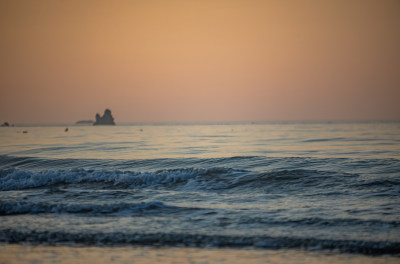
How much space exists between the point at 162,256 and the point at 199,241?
1246mm

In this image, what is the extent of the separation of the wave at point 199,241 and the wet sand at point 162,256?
0.34 m

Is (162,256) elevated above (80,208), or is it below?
below

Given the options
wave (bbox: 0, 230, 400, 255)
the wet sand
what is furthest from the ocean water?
the wet sand

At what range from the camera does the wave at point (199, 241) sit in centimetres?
870

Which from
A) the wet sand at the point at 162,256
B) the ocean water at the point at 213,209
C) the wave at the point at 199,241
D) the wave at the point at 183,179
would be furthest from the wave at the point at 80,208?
the wave at the point at 183,179

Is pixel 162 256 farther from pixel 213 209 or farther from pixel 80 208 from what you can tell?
pixel 80 208

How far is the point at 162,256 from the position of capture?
8.47m

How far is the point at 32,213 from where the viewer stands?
1249cm

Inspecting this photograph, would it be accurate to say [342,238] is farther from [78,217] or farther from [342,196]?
[78,217]

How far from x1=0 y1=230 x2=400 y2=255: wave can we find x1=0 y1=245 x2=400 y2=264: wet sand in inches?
13.3

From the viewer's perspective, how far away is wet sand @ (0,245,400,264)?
8.09 meters

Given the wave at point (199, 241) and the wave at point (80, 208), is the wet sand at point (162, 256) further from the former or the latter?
the wave at point (80, 208)

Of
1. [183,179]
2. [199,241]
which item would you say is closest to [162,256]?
[199,241]

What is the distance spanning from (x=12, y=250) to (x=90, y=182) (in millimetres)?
11468
